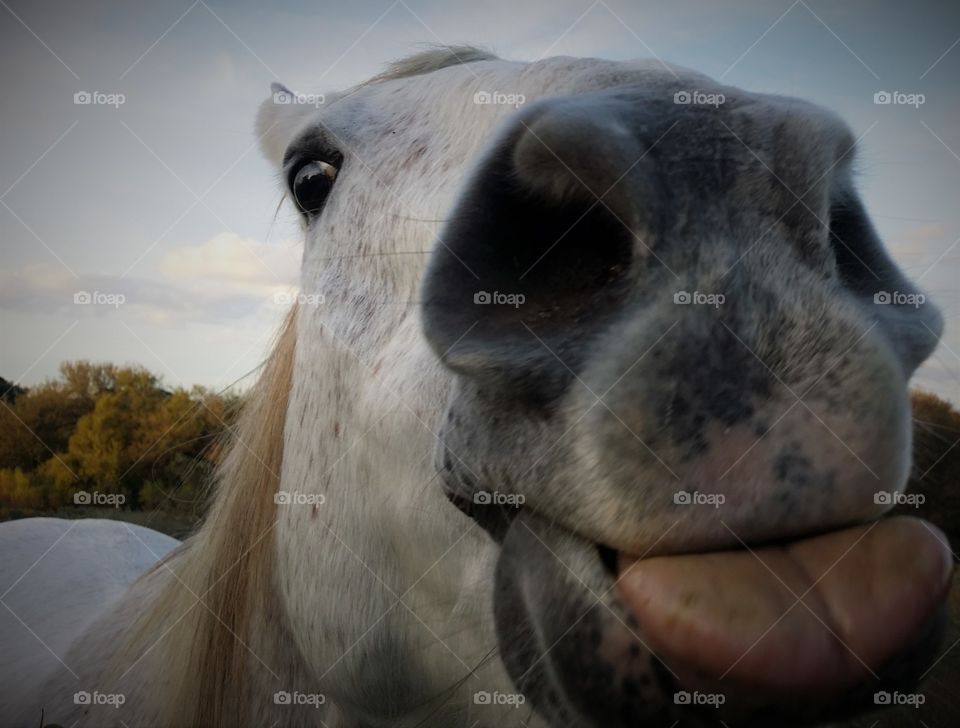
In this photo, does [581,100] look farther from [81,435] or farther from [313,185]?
[81,435]

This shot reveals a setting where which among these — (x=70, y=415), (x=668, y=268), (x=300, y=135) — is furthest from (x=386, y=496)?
(x=70, y=415)

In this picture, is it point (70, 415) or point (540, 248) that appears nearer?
point (540, 248)

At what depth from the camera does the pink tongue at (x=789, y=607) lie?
838 millimetres

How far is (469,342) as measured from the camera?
99 cm

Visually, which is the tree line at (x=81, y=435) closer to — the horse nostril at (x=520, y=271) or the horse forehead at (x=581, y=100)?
the horse forehead at (x=581, y=100)

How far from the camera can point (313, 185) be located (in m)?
2.05

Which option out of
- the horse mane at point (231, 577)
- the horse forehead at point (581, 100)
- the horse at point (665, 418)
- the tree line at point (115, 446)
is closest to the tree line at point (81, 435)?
the tree line at point (115, 446)

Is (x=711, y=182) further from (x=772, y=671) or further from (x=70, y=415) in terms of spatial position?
(x=70, y=415)

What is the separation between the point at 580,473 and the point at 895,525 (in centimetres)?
47

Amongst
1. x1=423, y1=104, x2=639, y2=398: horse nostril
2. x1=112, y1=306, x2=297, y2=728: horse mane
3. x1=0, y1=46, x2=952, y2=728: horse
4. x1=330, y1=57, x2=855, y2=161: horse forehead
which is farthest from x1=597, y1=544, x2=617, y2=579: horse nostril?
x1=112, y1=306, x2=297, y2=728: horse mane

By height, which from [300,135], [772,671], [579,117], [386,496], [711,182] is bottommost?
[772,671]

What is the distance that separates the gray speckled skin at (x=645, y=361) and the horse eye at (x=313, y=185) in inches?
44.3

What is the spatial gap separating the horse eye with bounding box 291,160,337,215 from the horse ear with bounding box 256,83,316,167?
0.43m

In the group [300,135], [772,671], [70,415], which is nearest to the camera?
[772,671]
